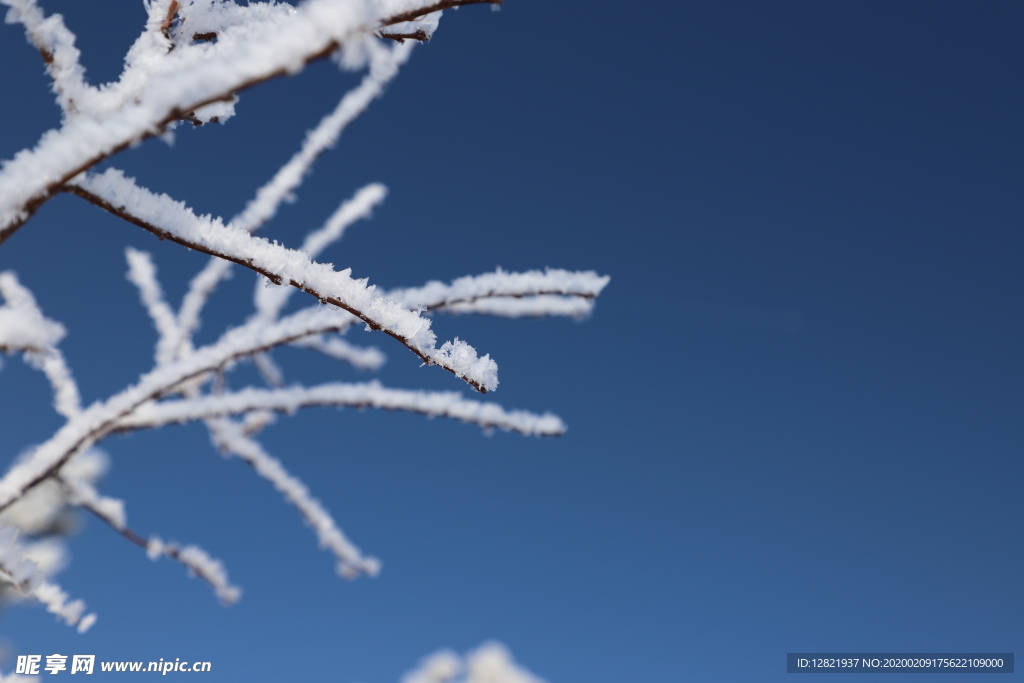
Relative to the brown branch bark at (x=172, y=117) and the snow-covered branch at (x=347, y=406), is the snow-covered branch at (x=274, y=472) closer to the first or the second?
the snow-covered branch at (x=347, y=406)

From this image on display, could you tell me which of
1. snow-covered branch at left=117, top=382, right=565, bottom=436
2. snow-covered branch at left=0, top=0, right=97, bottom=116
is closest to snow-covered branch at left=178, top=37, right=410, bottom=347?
snow-covered branch at left=117, top=382, right=565, bottom=436

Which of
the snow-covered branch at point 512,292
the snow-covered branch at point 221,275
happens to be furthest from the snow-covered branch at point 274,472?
the snow-covered branch at point 512,292

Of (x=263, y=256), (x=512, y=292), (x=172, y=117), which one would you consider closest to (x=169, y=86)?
(x=172, y=117)

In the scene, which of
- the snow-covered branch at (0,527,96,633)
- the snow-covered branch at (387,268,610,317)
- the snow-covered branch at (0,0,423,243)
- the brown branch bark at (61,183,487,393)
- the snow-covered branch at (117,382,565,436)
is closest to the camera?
the snow-covered branch at (0,0,423,243)

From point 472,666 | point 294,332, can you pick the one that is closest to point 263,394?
point 294,332

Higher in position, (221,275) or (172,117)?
(221,275)

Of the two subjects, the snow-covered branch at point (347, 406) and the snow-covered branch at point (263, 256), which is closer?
the snow-covered branch at point (263, 256)

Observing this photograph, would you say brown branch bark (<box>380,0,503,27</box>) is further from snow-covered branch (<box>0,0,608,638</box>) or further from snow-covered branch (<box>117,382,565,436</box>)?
snow-covered branch (<box>117,382,565,436</box>)

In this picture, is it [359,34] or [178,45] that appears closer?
[359,34]

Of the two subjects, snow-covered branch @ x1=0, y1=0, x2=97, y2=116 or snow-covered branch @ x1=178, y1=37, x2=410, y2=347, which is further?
snow-covered branch @ x1=178, y1=37, x2=410, y2=347

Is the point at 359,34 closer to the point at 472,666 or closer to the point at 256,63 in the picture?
the point at 256,63

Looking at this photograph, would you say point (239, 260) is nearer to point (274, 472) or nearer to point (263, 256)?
point (263, 256)
